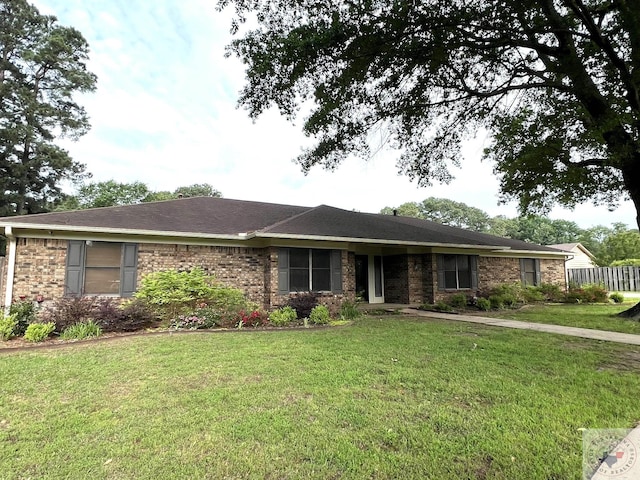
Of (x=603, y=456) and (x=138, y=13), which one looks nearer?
(x=603, y=456)

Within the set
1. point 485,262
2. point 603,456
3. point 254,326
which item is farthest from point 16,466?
point 485,262

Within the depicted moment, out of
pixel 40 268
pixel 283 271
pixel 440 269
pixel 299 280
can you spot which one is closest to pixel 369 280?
pixel 440 269

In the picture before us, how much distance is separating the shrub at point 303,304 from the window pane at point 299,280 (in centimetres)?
61

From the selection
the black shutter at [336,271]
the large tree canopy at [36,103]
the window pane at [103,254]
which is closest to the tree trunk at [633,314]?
the black shutter at [336,271]

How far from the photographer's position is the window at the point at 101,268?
9.33m

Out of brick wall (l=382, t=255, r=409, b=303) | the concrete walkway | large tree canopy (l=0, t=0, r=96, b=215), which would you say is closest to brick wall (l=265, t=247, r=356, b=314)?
the concrete walkway

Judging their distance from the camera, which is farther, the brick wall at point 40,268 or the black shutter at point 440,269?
the black shutter at point 440,269

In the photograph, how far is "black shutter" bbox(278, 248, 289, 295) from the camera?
11.2m

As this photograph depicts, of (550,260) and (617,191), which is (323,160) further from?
(550,260)

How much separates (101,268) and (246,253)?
4.02m

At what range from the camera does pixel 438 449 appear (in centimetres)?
296

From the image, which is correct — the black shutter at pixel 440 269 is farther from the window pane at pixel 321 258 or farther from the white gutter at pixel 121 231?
the white gutter at pixel 121 231

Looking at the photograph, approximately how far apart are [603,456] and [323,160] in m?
8.44

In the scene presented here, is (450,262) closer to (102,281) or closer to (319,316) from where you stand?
(319,316)
